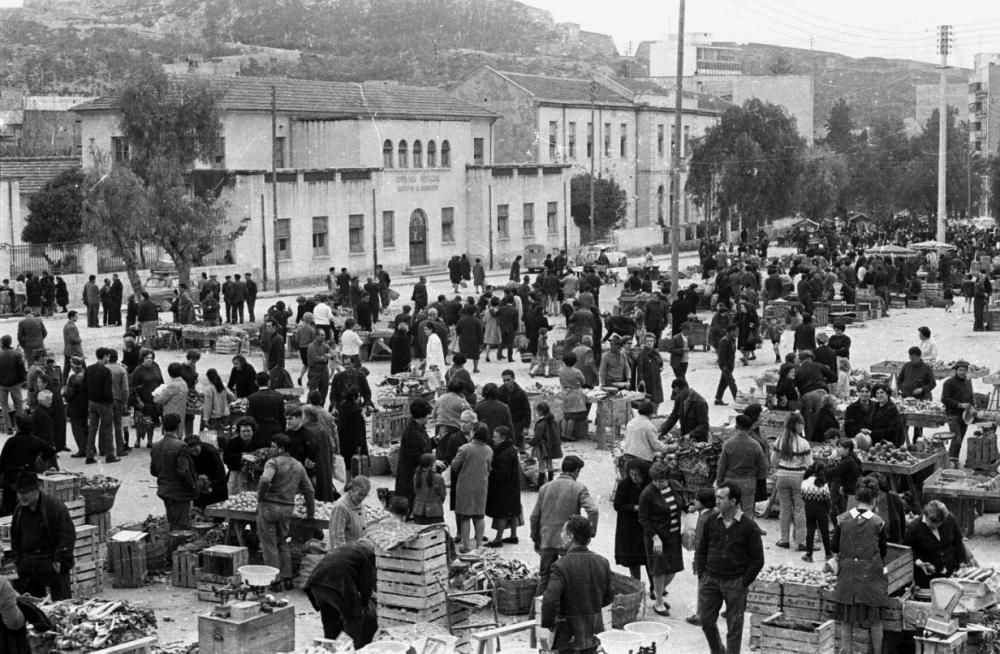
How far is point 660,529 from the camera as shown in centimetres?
1263

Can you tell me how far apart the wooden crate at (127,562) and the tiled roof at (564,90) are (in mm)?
54912

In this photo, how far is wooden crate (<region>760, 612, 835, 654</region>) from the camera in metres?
10.9

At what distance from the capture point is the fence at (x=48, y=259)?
132 feet

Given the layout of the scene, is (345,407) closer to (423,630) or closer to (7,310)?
(423,630)

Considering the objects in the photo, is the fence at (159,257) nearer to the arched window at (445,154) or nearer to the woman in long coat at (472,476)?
the arched window at (445,154)

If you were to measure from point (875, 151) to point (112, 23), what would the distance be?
389 ft

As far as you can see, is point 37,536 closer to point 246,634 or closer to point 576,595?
point 246,634

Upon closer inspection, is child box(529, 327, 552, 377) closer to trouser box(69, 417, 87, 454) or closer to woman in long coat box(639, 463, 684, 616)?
trouser box(69, 417, 87, 454)

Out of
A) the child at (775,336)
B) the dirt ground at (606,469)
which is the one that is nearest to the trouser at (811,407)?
the dirt ground at (606,469)

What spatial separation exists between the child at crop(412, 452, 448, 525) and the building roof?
121 feet

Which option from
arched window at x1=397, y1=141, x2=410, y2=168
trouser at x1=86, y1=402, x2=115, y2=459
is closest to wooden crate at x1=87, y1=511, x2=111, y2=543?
trouser at x1=86, y1=402, x2=115, y2=459

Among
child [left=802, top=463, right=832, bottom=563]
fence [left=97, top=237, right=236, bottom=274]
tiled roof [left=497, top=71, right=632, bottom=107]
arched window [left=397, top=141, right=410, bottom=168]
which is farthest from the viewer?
tiled roof [left=497, top=71, right=632, bottom=107]

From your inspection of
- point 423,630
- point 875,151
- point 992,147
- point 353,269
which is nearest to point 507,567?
point 423,630

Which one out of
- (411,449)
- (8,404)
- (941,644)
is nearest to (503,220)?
(8,404)
